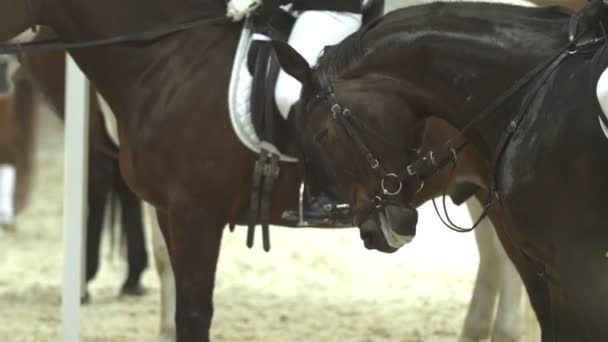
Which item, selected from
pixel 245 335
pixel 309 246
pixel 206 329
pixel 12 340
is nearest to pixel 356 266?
pixel 309 246

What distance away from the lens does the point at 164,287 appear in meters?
3.62

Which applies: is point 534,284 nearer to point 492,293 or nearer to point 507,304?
point 507,304

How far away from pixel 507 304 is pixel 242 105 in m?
1.12

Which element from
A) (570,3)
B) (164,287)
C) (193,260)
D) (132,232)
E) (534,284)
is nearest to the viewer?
(534,284)

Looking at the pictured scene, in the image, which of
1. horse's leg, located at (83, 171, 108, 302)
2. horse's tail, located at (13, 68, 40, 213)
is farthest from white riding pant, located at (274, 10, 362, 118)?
horse's tail, located at (13, 68, 40, 213)

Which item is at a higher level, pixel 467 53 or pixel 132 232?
pixel 467 53

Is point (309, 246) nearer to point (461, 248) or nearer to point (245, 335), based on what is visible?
point (461, 248)

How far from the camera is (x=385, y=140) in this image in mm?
2141

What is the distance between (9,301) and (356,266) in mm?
1514

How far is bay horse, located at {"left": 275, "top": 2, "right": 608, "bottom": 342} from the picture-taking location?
200 centimetres

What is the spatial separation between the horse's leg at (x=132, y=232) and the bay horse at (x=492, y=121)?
2.25m

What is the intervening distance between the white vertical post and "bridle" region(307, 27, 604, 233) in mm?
1182

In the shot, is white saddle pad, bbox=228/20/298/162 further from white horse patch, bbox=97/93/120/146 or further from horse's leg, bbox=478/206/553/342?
white horse patch, bbox=97/93/120/146


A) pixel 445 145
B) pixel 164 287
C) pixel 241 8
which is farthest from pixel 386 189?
pixel 164 287
